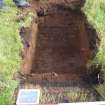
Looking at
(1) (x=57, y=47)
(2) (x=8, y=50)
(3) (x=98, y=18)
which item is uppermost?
(3) (x=98, y=18)

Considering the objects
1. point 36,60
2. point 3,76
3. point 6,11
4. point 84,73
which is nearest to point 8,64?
point 3,76

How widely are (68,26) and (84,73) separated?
4.61ft

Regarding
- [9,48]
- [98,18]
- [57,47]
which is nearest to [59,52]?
[57,47]

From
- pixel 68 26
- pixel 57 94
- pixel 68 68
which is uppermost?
pixel 68 26

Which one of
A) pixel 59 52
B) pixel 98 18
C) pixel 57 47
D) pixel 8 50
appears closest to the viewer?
pixel 8 50

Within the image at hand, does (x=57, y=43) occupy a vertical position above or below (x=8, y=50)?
above

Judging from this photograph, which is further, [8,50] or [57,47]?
[57,47]

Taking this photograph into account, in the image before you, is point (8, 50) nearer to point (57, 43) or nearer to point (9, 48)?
point (9, 48)

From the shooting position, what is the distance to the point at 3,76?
14.9 ft

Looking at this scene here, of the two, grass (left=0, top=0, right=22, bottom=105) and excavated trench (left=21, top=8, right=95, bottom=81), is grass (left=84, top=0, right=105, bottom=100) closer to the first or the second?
excavated trench (left=21, top=8, right=95, bottom=81)

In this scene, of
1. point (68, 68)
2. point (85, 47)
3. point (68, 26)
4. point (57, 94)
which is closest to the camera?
point (57, 94)

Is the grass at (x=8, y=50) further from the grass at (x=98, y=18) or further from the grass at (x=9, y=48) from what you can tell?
the grass at (x=98, y=18)

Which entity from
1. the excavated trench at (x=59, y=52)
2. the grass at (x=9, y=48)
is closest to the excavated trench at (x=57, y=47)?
the excavated trench at (x=59, y=52)

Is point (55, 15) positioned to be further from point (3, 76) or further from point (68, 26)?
point (3, 76)
